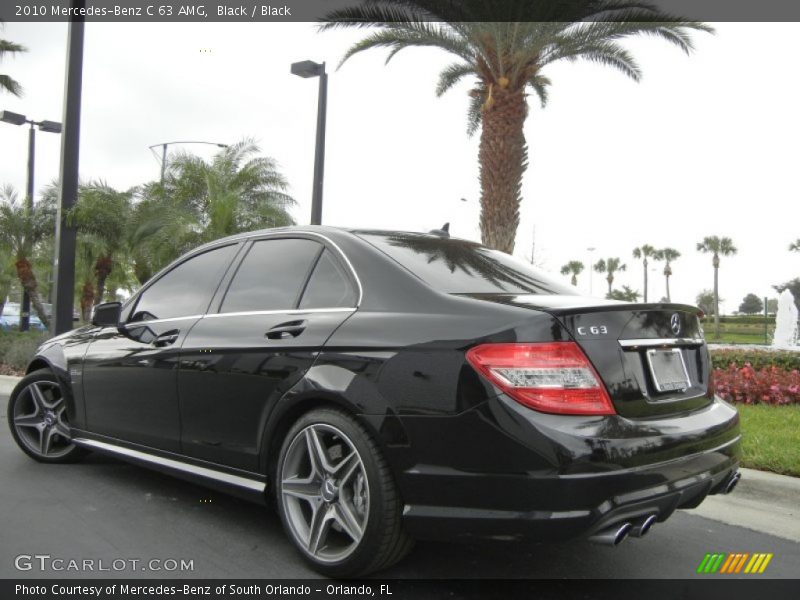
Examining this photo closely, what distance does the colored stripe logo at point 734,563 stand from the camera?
11.0ft

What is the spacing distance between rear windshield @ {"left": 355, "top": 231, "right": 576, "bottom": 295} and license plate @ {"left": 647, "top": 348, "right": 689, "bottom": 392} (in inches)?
24.3

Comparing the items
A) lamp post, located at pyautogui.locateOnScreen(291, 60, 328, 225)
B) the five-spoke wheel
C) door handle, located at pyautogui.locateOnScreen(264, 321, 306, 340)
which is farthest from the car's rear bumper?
lamp post, located at pyautogui.locateOnScreen(291, 60, 328, 225)

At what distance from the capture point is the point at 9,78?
74.0 feet

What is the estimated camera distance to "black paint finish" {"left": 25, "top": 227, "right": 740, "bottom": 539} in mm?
2568

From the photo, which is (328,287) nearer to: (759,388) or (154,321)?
(154,321)

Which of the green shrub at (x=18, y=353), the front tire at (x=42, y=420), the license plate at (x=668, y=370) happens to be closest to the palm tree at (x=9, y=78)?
the green shrub at (x=18, y=353)

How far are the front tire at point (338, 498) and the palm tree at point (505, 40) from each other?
29.5 feet

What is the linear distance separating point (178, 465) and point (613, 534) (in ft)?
7.41

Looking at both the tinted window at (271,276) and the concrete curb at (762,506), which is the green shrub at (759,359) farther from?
the tinted window at (271,276)

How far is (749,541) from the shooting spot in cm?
378

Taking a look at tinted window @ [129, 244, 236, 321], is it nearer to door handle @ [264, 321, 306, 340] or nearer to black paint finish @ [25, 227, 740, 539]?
black paint finish @ [25, 227, 740, 539]

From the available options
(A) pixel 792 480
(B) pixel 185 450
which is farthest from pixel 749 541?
(B) pixel 185 450

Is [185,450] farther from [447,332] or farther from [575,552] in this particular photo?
[575,552]

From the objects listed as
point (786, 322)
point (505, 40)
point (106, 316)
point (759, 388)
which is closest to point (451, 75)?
point (505, 40)
